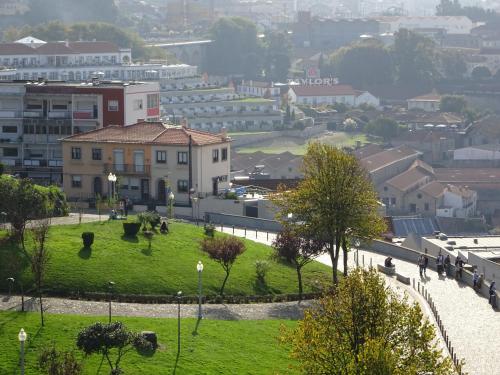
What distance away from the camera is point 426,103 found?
137 metres

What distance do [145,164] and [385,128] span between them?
74.5m

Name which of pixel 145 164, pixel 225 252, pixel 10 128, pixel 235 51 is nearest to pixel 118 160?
pixel 145 164

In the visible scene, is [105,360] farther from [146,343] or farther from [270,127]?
[270,127]

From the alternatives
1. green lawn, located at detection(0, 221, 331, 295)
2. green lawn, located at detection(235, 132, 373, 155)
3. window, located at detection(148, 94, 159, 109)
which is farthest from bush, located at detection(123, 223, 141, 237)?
green lawn, located at detection(235, 132, 373, 155)

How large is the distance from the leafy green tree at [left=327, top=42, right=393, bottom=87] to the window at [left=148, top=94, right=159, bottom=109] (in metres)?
93.4

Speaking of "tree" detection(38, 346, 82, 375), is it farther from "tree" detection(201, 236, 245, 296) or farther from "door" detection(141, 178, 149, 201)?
"door" detection(141, 178, 149, 201)

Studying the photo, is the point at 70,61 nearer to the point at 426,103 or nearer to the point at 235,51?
the point at 426,103

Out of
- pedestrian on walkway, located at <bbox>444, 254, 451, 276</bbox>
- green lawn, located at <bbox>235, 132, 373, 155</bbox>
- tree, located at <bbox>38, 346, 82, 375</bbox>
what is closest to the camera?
tree, located at <bbox>38, 346, 82, 375</bbox>

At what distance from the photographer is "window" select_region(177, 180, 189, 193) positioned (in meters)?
46.9

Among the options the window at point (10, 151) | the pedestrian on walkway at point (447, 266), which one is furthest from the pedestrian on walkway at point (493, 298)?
the window at point (10, 151)

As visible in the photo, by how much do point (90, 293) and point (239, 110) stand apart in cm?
9412

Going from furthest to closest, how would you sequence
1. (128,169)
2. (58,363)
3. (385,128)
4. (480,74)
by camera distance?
(480,74), (385,128), (128,169), (58,363)

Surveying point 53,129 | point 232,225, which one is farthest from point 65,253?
point 53,129

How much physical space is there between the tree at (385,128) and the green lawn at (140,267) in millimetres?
82315
